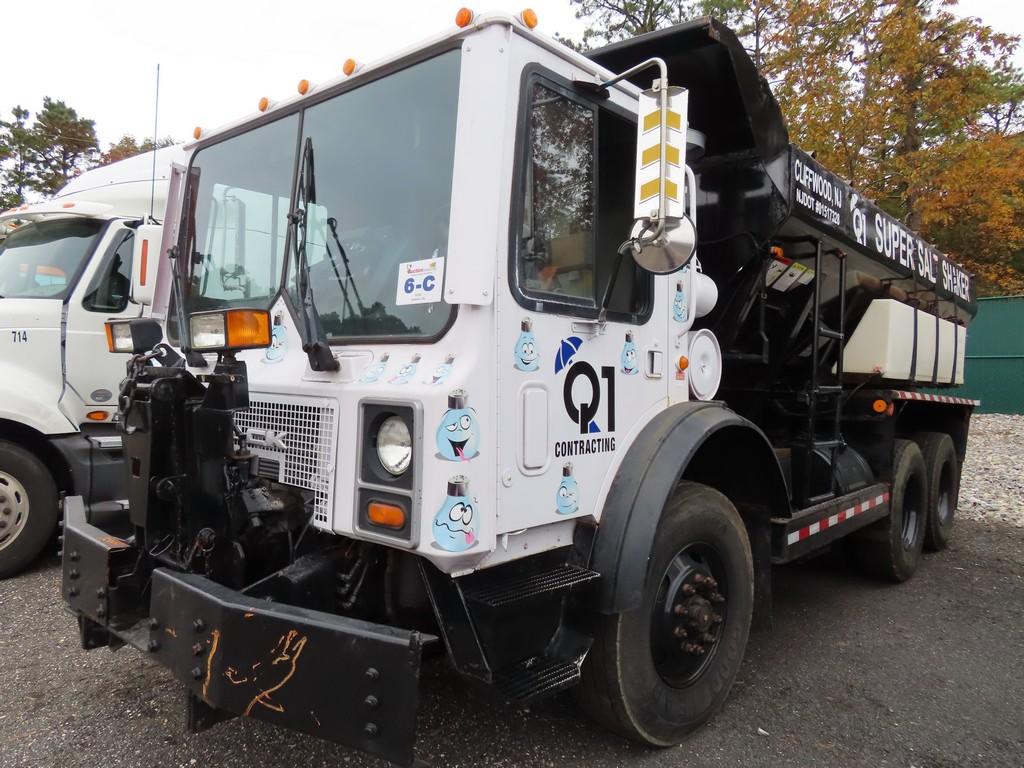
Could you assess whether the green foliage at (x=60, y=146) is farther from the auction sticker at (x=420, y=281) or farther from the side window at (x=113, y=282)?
the auction sticker at (x=420, y=281)

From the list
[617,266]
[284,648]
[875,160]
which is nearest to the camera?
[284,648]

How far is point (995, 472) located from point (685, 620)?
29.0 feet

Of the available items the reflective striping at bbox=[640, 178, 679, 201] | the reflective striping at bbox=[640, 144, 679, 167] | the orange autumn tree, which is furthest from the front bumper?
the orange autumn tree

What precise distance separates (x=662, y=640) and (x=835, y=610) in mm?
2413

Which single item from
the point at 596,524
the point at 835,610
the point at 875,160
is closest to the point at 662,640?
the point at 596,524

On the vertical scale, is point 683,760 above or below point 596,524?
below

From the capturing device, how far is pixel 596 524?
2.58 meters

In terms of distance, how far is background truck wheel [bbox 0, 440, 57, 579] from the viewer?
4605 millimetres

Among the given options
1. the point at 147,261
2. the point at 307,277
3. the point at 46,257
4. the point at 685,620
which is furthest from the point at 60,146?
the point at 685,620

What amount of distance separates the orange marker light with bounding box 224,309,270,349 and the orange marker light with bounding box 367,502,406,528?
0.62 m

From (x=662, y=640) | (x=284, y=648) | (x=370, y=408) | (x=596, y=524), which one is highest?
(x=370, y=408)

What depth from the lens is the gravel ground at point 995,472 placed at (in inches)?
301

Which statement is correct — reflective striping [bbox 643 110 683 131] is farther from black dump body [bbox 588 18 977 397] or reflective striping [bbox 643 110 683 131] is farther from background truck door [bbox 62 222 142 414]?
background truck door [bbox 62 222 142 414]

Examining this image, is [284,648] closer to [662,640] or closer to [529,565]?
[529,565]
